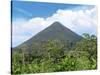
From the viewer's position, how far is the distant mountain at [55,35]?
252cm

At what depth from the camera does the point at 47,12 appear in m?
2.57

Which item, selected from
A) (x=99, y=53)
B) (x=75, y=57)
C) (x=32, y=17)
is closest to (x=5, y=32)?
(x=32, y=17)

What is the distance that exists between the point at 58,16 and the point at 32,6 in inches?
13.1

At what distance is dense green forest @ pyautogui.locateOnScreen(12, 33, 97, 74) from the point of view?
97.0 inches

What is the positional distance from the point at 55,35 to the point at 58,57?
0.87ft

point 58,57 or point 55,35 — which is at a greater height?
point 55,35

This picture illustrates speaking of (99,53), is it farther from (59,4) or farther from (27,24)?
(27,24)

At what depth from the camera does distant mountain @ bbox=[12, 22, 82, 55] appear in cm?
252

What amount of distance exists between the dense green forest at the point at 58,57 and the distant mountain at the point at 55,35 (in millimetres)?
47

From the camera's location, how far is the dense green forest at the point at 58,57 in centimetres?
246

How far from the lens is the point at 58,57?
8.50ft

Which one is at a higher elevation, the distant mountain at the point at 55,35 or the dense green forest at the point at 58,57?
the distant mountain at the point at 55,35

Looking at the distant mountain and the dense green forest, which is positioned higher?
the distant mountain

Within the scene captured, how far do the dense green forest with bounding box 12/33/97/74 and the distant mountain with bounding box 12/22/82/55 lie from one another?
0.16 ft
